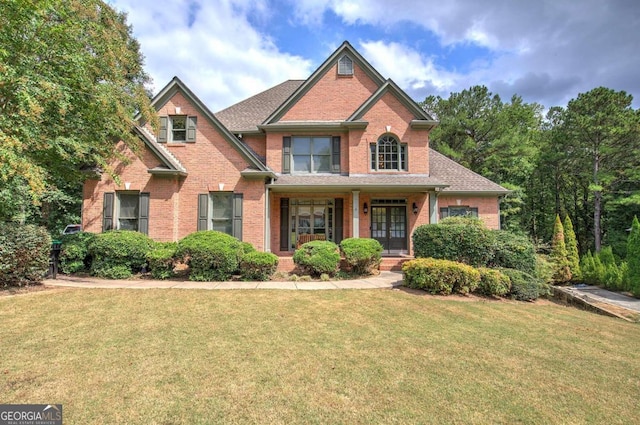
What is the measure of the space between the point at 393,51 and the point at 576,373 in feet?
51.7

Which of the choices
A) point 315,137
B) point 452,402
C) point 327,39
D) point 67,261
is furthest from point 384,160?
point 67,261

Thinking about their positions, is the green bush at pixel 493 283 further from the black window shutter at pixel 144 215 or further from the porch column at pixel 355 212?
the black window shutter at pixel 144 215

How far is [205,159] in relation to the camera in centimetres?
1221

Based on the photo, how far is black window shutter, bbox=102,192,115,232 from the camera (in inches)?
449

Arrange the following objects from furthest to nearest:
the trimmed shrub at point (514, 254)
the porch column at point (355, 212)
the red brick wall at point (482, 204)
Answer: the red brick wall at point (482, 204)
the porch column at point (355, 212)
the trimmed shrub at point (514, 254)

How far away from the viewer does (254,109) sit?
16141 millimetres

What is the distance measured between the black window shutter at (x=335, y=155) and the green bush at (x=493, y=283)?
7.71 metres

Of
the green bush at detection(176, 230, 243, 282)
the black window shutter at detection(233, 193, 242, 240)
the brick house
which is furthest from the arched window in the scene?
the green bush at detection(176, 230, 243, 282)

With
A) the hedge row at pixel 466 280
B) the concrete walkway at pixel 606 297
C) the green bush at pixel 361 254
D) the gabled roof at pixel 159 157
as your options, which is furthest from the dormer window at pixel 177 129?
the concrete walkway at pixel 606 297

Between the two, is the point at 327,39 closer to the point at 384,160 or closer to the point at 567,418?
the point at 384,160

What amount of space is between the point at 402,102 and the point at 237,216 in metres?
9.35

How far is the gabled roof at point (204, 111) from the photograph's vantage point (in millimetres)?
12078

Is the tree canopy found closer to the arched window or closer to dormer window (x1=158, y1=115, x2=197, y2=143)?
dormer window (x1=158, y1=115, x2=197, y2=143)

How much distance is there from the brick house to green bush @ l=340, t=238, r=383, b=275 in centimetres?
249
